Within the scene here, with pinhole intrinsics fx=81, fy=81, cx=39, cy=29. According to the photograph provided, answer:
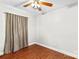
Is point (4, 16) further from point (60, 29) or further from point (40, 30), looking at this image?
point (60, 29)

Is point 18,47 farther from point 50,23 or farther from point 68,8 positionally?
point 68,8

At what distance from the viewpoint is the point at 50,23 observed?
441cm

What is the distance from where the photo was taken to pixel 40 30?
16.2 ft

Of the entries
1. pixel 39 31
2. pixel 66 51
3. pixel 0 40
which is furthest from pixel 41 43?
pixel 0 40

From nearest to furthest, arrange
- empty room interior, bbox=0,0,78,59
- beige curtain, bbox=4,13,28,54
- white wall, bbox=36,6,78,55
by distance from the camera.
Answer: empty room interior, bbox=0,0,78,59 < white wall, bbox=36,6,78,55 < beige curtain, bbox=4,13,28,54

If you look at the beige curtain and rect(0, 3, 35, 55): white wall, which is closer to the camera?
rect(0, 3, 35, 55): white wall

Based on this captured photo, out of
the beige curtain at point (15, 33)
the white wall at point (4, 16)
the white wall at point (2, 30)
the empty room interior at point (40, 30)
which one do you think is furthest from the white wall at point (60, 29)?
the white wall at point (2, 30)

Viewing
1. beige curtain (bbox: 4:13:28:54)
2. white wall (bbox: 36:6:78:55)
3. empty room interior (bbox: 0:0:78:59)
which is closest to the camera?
empty room interior (bbox: 0:0:78:59)

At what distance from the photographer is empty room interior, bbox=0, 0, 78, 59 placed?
3.35m

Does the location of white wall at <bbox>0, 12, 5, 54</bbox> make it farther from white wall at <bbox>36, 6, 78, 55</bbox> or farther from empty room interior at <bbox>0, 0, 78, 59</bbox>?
white wall at <bbox>36, 6, 78, 55</bbox>

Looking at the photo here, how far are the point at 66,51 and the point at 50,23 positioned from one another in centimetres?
164

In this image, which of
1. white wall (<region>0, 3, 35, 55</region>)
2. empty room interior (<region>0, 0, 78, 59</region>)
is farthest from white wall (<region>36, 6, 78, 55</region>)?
white wall (<region>0, 3, 35, 55</region>)

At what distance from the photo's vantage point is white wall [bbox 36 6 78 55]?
3.46 metres

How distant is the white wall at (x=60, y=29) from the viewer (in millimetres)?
3459
